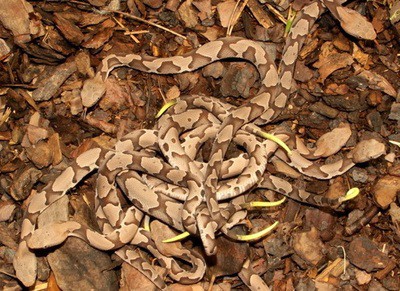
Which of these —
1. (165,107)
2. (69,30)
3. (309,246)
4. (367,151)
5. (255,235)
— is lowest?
(309,246)

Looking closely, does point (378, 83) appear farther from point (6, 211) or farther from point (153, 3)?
point (6, 211)

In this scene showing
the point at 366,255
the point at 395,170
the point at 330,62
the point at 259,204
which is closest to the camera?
the point at 259,204

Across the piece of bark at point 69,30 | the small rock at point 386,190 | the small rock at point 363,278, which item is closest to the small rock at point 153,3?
the piece of bark at point 69,30

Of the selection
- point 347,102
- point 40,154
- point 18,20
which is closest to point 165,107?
point 40,154

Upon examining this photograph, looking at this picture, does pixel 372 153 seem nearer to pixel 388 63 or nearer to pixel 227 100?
pixel 388 63

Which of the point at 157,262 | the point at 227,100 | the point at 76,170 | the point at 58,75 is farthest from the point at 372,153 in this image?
the point at 58,75

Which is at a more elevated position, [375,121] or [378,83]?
[378,83]

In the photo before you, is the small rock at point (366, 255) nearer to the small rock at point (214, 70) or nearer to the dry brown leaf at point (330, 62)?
the dry brown leaf at point (330, 62)
